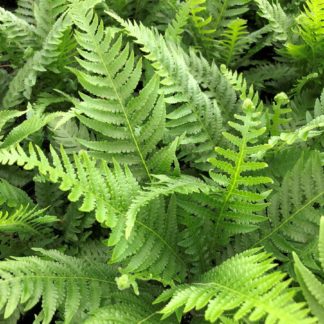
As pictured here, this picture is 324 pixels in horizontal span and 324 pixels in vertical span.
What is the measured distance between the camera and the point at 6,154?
102cm

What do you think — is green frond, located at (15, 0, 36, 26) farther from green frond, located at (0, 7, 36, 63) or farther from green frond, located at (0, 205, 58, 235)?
green frond, located at (0, 205, 58, 235)

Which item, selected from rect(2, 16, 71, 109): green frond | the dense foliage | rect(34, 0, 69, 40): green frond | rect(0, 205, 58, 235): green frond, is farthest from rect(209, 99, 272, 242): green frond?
rect(34, 0, 69, 40): green frond

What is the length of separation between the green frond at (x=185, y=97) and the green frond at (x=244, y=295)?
1.34 ft

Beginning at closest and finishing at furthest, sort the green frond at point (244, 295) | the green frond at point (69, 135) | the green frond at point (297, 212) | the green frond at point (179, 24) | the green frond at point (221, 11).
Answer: the green frond at point (244, 295) → the green frond at point (297, 212) → the green frond at point (69, 135) → the green frond at point (179, 24) → the green frond at point (221, 11)

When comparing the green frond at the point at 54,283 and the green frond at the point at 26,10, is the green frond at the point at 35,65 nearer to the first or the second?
the green frond at the point at 26,10

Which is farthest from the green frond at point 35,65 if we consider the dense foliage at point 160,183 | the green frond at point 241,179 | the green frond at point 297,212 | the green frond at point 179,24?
the green frond at point 297,212

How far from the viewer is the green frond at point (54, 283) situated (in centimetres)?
101

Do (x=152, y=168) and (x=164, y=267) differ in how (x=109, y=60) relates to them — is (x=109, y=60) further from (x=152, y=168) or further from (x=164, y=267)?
(x=164, y=267)

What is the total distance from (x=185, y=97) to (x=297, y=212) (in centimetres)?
44

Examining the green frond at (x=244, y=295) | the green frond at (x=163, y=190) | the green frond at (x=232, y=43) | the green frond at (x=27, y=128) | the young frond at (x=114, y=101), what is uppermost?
the green frond at (x=232, y=43)

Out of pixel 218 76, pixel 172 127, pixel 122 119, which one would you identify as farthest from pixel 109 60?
pixel 218 76

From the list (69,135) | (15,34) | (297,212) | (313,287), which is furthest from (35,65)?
(313,287)

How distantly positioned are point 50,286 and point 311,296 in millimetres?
566

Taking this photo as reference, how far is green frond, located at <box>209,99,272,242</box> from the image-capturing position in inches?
40.4
